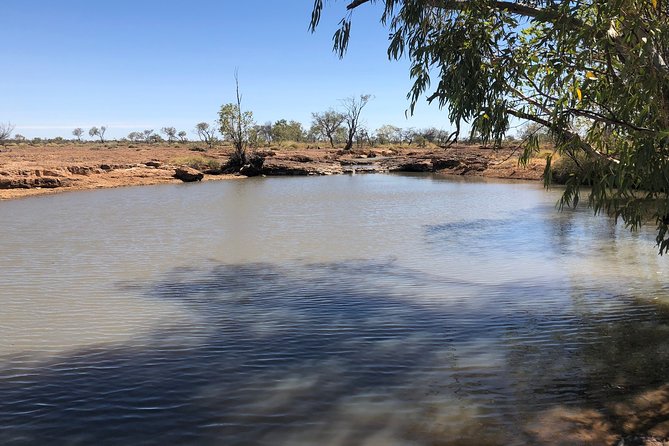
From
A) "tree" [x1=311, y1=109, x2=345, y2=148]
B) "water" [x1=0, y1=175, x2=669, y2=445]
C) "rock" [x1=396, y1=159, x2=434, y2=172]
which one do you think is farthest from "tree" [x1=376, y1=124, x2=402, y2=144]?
"water" [x1=0, y1=175, x2=669, y2=445]

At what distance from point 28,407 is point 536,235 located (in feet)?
32.5

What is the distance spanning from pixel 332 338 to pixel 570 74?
3095 millimetres

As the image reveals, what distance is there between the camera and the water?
3.38 meters

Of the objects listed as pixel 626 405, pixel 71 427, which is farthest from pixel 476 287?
pixel 71 427

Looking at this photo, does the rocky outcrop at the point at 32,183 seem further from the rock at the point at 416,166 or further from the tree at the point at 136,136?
the tree at the point at 136,136

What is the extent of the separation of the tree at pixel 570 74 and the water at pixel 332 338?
149 centimetres

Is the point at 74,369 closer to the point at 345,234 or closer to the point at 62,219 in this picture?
the point at 345,234

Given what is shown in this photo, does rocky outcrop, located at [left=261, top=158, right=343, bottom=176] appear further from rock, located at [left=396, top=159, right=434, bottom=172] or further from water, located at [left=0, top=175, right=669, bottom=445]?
water, located at [left=0, top=175, right=669, bottom=445]

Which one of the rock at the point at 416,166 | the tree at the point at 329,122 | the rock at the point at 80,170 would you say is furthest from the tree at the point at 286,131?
the rock at the point at 80,170

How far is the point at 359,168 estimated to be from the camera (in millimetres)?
40625

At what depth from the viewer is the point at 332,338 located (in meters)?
5.02

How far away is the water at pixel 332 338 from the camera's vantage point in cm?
338

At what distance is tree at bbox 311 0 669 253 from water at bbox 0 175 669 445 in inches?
58.8

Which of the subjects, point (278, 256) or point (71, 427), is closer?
point (71, 427)
